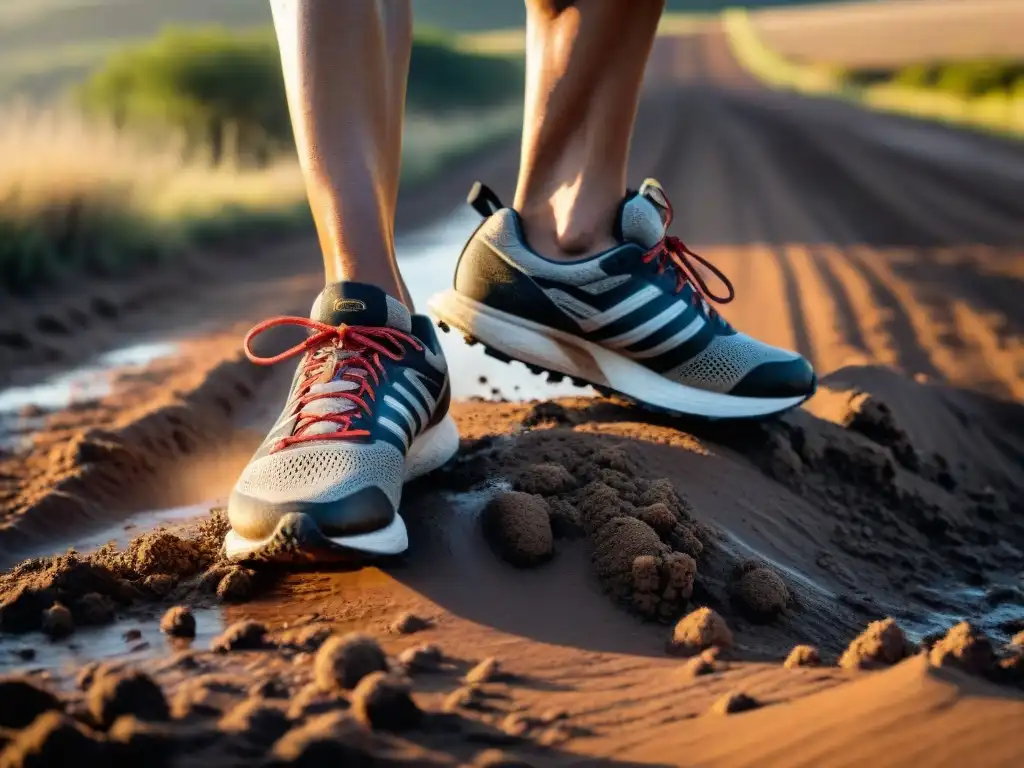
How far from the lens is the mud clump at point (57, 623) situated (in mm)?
1698

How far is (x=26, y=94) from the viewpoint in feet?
26.5

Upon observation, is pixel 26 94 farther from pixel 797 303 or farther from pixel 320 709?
pixel 320 709

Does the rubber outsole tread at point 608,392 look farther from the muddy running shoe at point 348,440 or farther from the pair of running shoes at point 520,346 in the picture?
the muddy running shoe at point 348,440

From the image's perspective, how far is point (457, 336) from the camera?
4.46 m

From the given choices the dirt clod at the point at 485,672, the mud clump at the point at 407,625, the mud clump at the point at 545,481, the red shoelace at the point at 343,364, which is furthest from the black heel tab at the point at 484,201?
the dirt clod at the point at 485,672

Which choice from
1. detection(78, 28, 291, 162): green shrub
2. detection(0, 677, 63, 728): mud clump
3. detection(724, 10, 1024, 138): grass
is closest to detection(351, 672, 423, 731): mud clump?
detection(0, 677, 63, 728): mud clump

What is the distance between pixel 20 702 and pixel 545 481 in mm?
998

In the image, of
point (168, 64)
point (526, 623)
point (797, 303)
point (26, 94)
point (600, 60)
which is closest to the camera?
point (526, 623)

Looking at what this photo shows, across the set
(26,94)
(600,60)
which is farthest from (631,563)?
(26,94)

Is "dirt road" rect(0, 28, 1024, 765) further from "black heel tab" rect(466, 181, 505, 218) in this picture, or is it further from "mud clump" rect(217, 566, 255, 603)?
"black heel tab" rect(466, 181, 505, 218)

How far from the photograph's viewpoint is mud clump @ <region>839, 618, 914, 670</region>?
1536mm

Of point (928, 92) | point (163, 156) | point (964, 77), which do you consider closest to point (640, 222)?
point (163, 156)

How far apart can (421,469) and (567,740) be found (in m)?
0.87

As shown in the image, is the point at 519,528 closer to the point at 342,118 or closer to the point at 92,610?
the point at 92,610
